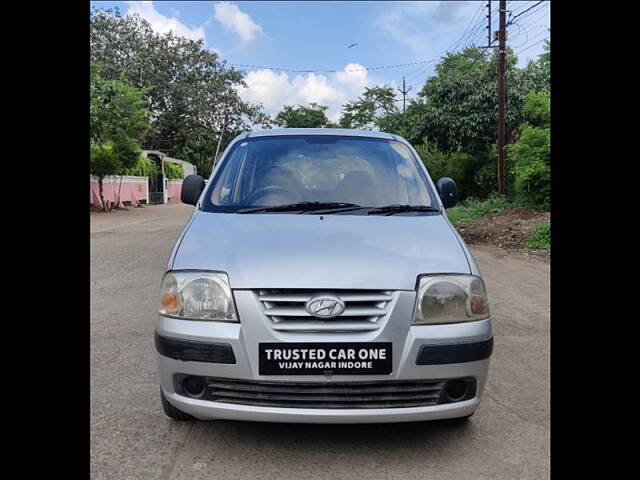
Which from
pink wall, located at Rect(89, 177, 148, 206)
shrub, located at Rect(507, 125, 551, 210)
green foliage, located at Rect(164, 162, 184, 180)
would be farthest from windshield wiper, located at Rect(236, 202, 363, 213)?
green foliage, located at Rect(164, 162, 184, 180)

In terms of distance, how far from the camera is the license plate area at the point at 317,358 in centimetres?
247

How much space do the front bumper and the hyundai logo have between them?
91 mm

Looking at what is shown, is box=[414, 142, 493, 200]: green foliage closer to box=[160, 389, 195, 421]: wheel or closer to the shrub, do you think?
the shrub

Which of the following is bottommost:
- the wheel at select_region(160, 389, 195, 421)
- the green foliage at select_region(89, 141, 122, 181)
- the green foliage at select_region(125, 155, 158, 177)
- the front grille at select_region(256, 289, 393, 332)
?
the wheel at select_region(160, 389, 195, 421)

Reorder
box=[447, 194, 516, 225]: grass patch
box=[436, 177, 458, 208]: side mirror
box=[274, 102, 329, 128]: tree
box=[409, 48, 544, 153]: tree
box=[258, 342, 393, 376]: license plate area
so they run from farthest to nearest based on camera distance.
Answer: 1. box=[274, 102, 329, 128]: tree
2. box=[409, 48, 544, 153]: tree
3. box=[447, 194, 516, 225]: grass patch
4. box=[436, 177, 458, 208]: side mirror
5. box=[258, 342, 393, 376]: license plate area

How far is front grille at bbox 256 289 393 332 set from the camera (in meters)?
2.50

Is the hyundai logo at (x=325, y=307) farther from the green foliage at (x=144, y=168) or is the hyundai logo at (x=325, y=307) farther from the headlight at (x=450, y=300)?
the green foliage at (x=144, y=168)

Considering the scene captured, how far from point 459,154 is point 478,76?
307 centimetres

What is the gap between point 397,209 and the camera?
135 inches

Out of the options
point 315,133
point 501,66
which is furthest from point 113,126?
point 315,133

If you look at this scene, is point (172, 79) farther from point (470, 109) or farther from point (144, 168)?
point (470, 109)
